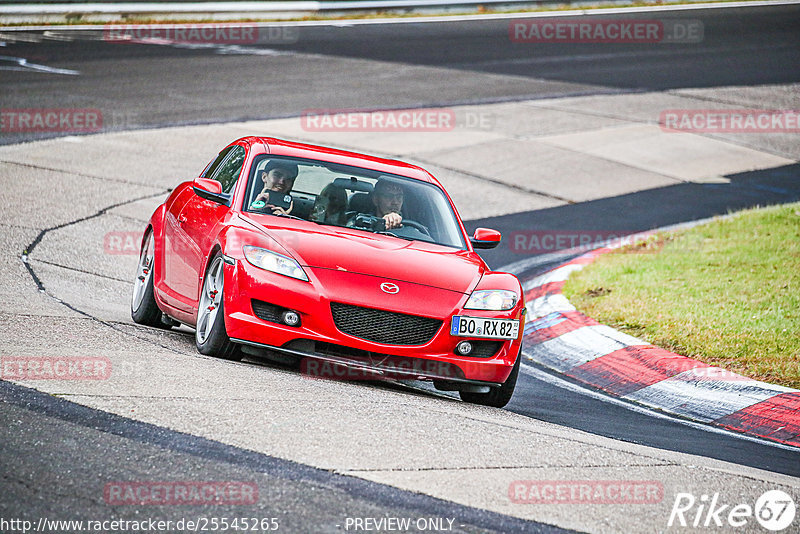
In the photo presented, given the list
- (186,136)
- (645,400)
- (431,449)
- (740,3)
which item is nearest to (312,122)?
(186,136)

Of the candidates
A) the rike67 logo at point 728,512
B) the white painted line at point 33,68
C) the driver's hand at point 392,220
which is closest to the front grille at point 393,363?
the driver's hand at point 392,220

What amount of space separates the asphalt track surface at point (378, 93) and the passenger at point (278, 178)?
7.38ft

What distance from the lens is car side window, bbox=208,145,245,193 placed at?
8500mm

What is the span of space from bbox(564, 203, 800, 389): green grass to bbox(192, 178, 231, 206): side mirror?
3731 millimetres

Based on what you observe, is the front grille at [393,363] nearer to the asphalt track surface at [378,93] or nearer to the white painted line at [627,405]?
the asphalt track surface at [378,93]

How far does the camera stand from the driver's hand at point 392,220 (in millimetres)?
8211

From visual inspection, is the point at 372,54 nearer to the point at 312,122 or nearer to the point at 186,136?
the point at 312,122

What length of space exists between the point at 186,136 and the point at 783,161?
10.1 metres

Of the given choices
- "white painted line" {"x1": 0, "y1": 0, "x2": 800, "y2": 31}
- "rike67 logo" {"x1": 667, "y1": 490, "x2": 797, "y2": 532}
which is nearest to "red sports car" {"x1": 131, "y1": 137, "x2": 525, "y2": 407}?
"rike67 logo" {"x1": 667, "y1": 490, "x2": 797, "y2": 532}

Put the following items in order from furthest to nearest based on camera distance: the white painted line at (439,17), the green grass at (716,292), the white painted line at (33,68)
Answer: the white painted line at (439,17) < the white painted line at (33,68) < the green grass at (716,292)

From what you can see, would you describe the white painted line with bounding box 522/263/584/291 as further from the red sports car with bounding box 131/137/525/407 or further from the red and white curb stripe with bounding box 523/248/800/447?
the red sports car with bounding box 131/137/525/407

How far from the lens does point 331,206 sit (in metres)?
8.15

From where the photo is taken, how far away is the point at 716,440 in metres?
7.25

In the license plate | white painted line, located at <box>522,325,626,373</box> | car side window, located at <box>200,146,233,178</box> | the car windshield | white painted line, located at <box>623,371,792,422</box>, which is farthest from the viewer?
white painted line, located at <box>522,325,626,373</box>
